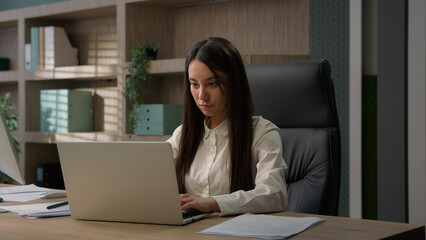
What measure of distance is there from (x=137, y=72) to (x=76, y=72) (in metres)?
0.53

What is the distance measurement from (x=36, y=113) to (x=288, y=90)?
8.22ft

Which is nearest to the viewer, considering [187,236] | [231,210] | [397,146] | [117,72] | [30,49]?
[187,236]

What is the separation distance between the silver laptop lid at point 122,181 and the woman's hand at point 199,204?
11cm

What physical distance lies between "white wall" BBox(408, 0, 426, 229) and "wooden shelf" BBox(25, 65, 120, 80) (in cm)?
167

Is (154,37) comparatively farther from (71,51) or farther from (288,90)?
(288,90)

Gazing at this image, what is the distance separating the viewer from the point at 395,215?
106 inches

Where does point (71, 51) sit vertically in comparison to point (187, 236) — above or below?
above

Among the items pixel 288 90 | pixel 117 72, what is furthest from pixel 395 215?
pixel 117 72

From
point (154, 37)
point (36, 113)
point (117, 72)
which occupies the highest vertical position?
point (154, 37)

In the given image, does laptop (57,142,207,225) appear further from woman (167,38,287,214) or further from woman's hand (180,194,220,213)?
woman (167,38,287,214)

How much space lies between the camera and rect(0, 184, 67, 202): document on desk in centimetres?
174

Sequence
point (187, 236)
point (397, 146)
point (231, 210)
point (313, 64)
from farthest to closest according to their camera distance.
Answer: point (397, 146)
point (313, 64)
point (231, 210)
point (187, 236)

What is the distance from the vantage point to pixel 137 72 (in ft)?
10.7

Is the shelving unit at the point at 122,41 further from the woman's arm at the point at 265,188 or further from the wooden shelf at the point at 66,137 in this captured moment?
the woman's arm at the point at 265,188
